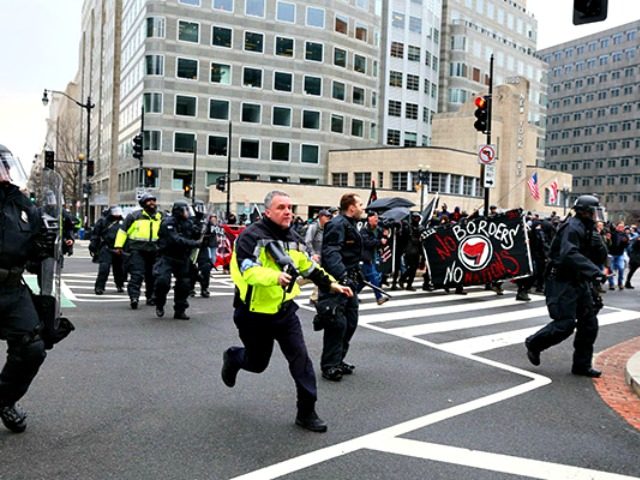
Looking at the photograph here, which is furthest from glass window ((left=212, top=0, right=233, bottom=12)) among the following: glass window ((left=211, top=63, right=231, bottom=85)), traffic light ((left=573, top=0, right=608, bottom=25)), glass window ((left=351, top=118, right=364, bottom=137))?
traffic light ((left=573, top=0, right=608, bottom=25))

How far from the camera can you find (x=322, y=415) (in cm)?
538

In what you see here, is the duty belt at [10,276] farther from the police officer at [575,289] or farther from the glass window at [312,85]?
the glass window at [312,85]

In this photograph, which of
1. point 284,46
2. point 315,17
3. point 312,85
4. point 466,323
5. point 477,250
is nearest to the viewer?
point 466,323

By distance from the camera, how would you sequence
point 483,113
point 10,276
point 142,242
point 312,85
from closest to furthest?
point 10,276 → point 142,242 → point 483,113 → point 312,85

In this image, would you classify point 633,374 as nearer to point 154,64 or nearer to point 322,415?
point 322,415

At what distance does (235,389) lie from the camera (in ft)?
20.0

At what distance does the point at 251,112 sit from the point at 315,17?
399 inches

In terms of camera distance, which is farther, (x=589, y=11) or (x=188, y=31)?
(x=188, y=31)

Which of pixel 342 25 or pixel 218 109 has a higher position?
pixel 342 25

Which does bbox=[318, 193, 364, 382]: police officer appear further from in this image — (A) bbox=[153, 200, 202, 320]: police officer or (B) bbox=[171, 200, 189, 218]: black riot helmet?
(B) bbox=[171, 200, 189, 218]: black riot helmet

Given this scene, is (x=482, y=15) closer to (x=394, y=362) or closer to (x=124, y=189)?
(x=124, y=189)

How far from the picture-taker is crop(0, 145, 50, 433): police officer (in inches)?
178

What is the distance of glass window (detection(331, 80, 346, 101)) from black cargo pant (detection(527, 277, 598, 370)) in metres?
52.5

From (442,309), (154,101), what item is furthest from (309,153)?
(442,309)
